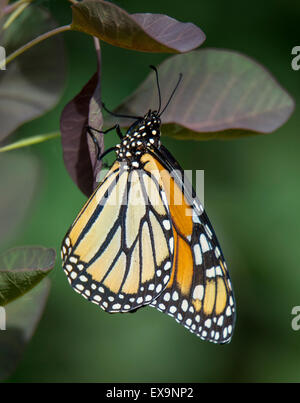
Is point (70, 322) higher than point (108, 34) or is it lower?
lower

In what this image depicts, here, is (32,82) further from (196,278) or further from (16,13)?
(196,278)

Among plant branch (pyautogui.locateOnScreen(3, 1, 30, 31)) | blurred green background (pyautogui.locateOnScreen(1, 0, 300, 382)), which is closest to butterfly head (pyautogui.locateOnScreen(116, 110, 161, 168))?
plant branch (pyautogui.locateOnScreen(3, 1, 30, 31))

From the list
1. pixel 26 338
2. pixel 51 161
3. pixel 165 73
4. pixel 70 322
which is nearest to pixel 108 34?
pixel 165 73

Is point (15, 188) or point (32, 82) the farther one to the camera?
point (15, 188)

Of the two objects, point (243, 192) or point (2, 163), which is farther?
point (243, 192)

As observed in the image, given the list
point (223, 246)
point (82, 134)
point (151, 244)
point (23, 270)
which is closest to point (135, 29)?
point (82, 134)

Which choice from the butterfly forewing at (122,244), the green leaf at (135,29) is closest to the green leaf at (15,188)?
the butterfly forewing at (122,244)

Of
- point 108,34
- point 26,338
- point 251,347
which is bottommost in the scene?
point 251,347

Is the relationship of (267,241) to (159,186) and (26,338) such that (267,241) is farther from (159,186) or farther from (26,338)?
(26,338)
